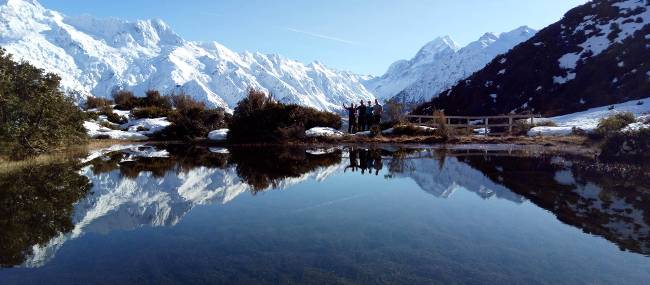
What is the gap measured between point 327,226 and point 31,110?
13606 millimetres

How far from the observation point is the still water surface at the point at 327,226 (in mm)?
6066

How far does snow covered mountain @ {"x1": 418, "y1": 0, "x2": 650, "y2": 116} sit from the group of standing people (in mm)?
17594

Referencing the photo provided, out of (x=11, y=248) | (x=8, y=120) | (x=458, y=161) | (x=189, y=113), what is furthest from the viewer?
(x=189, y=113)

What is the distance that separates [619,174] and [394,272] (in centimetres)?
1003

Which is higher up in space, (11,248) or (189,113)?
(189,113)

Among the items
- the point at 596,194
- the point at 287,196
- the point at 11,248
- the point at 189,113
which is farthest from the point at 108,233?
the point at 189,113

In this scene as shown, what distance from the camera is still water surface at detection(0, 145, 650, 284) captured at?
607 cm

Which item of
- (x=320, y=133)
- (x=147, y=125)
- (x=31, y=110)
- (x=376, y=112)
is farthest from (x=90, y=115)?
(x=376, y=112)

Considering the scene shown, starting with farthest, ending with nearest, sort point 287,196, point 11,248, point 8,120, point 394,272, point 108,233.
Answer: point 8,120, point 287,196, point 108,233, point 11,248, point 394,272

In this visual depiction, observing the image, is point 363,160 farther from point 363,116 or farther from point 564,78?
point 564,78

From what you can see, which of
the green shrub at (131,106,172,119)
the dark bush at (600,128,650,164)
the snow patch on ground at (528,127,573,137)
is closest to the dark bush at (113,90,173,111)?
the green shrub at (131,106,172,119)

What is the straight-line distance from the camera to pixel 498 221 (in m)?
8.70

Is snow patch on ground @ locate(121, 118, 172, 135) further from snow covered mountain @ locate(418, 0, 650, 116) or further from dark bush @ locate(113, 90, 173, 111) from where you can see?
snow covered mountain @ locate(418, 0, 650, 116)

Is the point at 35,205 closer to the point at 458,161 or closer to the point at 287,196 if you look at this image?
the point at 287,196
